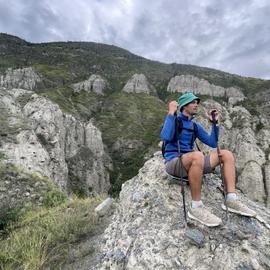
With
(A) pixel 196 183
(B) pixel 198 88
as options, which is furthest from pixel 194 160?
(B) pixel 198 88

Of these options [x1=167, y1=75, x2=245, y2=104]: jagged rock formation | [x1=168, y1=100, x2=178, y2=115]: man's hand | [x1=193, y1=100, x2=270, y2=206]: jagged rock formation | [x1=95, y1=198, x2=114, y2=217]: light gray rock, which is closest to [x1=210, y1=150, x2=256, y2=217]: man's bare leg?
[x1=168, y1=100, x2=178, y2=115]: man's hand

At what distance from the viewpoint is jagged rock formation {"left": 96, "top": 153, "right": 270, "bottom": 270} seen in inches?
193

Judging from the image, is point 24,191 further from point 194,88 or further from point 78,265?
point 194,88

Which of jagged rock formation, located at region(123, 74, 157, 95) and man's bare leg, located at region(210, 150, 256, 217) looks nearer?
man's bare leg, located at region(210, 150, 256, 217)

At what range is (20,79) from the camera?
143750 mm

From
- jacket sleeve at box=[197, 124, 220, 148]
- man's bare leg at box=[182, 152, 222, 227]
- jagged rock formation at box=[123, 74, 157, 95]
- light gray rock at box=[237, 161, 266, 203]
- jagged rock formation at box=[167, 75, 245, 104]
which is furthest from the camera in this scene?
jagged rock formation at box=[167, 75, 245, 104]

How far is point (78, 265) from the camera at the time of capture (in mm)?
6289

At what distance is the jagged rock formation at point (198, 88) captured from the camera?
181m

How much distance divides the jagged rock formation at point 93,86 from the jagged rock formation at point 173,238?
458 feet

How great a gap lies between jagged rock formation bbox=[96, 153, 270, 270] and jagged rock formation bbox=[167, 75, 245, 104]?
17524cm

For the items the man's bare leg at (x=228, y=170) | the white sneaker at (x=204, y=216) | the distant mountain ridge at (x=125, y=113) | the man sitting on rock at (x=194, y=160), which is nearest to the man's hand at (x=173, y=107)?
the man sitting on rock at (x=194, y=160)

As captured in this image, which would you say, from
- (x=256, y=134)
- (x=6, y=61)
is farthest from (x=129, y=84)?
(x=256, y=134)

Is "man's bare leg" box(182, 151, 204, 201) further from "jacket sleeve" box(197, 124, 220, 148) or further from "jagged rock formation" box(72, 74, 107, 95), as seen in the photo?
"jagged rock formation" box(72, 74, 107, 95)

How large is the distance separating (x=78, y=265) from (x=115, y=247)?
1.07 metres
